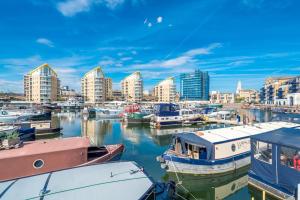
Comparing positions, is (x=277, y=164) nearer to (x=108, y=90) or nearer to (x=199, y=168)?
(x=199, y=168)

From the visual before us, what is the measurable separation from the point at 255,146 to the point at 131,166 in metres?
8.24

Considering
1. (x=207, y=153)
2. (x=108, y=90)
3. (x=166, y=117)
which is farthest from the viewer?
(x=108, y=90)

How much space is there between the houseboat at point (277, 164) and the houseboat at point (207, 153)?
2671 millimetres

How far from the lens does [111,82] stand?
17688cm

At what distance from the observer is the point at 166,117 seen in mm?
43406

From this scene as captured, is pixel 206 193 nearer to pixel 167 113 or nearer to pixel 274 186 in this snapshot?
pixel 274 186

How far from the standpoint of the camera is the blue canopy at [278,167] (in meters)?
10.7

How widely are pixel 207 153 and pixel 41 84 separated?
116430 mm

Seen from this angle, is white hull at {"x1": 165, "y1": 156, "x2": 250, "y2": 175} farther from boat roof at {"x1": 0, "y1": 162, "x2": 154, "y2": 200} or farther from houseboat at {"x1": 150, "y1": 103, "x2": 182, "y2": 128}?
houseboat at {"x1": 150, "y1": 103, "x2": 182, "y2": 128}

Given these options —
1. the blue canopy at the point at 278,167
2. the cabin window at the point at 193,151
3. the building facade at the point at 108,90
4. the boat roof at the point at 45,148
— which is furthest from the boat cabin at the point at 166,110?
the building facade at the point at 108,90

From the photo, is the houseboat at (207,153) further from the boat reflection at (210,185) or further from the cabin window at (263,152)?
the cabin window at (263,152)

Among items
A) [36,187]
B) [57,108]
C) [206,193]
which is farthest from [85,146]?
[57,108]

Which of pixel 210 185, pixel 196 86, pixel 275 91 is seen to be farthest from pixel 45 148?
pixel 196 86

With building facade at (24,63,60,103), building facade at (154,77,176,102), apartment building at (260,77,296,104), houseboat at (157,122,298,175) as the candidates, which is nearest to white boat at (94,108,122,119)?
houseboat at (157,122,298,175)
